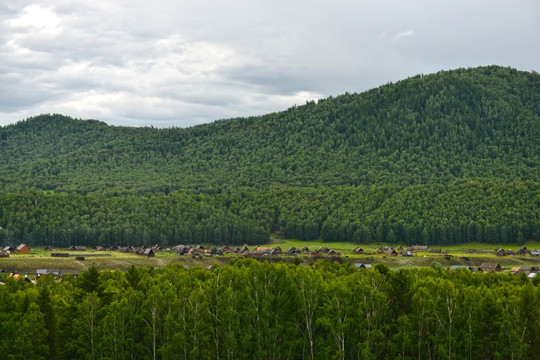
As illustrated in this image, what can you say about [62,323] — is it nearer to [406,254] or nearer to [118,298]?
[118,298]

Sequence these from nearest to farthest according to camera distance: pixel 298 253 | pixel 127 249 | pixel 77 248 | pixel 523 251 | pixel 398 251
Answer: pixel 298 253 < pixel 523 251 < pixel 398 251 < pixel 127 249 < pixel 77 248

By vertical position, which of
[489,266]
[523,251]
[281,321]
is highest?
[281,321]

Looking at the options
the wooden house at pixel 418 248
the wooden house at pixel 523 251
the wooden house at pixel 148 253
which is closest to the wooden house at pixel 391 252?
the wooden house at pixel 418 248

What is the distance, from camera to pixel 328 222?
19625 cm

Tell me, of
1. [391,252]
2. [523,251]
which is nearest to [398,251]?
[391,252]

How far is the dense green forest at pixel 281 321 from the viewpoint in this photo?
182ft

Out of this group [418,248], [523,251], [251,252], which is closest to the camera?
[251,252]

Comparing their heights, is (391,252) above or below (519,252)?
above

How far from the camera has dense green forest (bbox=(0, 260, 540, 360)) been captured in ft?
182

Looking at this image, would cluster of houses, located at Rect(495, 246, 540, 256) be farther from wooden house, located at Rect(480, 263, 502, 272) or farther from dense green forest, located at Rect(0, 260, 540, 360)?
dense green forest, located at Rect(0, 260, 540, 360)

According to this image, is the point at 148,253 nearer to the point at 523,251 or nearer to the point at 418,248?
the point at 418,248

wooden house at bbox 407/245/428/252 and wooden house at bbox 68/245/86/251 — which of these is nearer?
wooden house at bbox 68/245/86/251

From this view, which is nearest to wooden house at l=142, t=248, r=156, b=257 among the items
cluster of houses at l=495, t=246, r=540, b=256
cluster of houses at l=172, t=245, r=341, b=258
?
cluster of houses at l=172, t=245, r=341, b=258

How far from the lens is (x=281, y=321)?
59.3m
